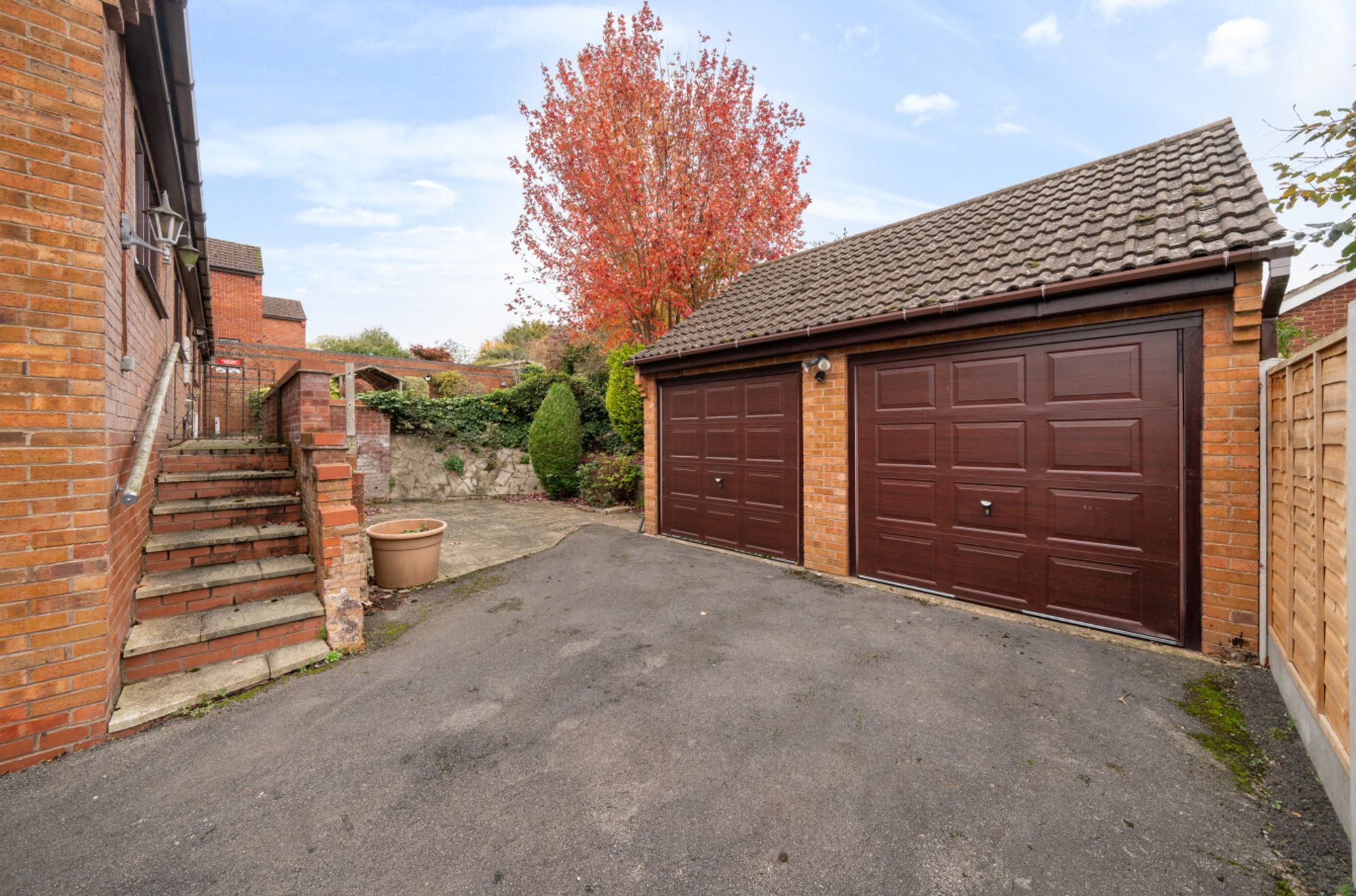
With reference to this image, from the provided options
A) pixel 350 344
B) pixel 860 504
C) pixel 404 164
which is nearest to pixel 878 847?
pixel 860 504

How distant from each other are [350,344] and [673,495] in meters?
31.1

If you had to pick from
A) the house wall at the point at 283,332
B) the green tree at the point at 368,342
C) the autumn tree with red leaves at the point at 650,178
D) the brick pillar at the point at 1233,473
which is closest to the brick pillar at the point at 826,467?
the brick pillar at the point at 1233,473

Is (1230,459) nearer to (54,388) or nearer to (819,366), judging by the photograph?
(819,366)

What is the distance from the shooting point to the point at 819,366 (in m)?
5.38

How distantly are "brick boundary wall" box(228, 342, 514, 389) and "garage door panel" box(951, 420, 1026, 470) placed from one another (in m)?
18.6

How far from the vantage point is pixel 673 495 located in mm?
7297

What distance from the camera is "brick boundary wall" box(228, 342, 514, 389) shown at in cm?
1744

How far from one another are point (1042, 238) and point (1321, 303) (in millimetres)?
10587

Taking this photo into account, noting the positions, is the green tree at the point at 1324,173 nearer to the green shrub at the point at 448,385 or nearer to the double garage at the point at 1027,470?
the double garage at the point at 1027,470

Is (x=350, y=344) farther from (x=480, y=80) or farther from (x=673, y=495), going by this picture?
(x=673, y=495)

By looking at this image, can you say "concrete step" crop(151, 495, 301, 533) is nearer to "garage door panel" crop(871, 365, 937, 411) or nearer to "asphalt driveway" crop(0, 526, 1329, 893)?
"asphalt driveway" crop(0, 526, 1329, 893)

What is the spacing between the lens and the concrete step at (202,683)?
2.54 meters

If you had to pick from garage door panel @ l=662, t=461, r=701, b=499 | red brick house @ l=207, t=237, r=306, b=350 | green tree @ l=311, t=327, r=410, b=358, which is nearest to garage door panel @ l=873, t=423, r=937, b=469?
garage door panel @ l=662, t=461, r=701, b=499

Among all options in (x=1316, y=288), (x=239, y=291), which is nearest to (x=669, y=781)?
(x=1316, y=288)
